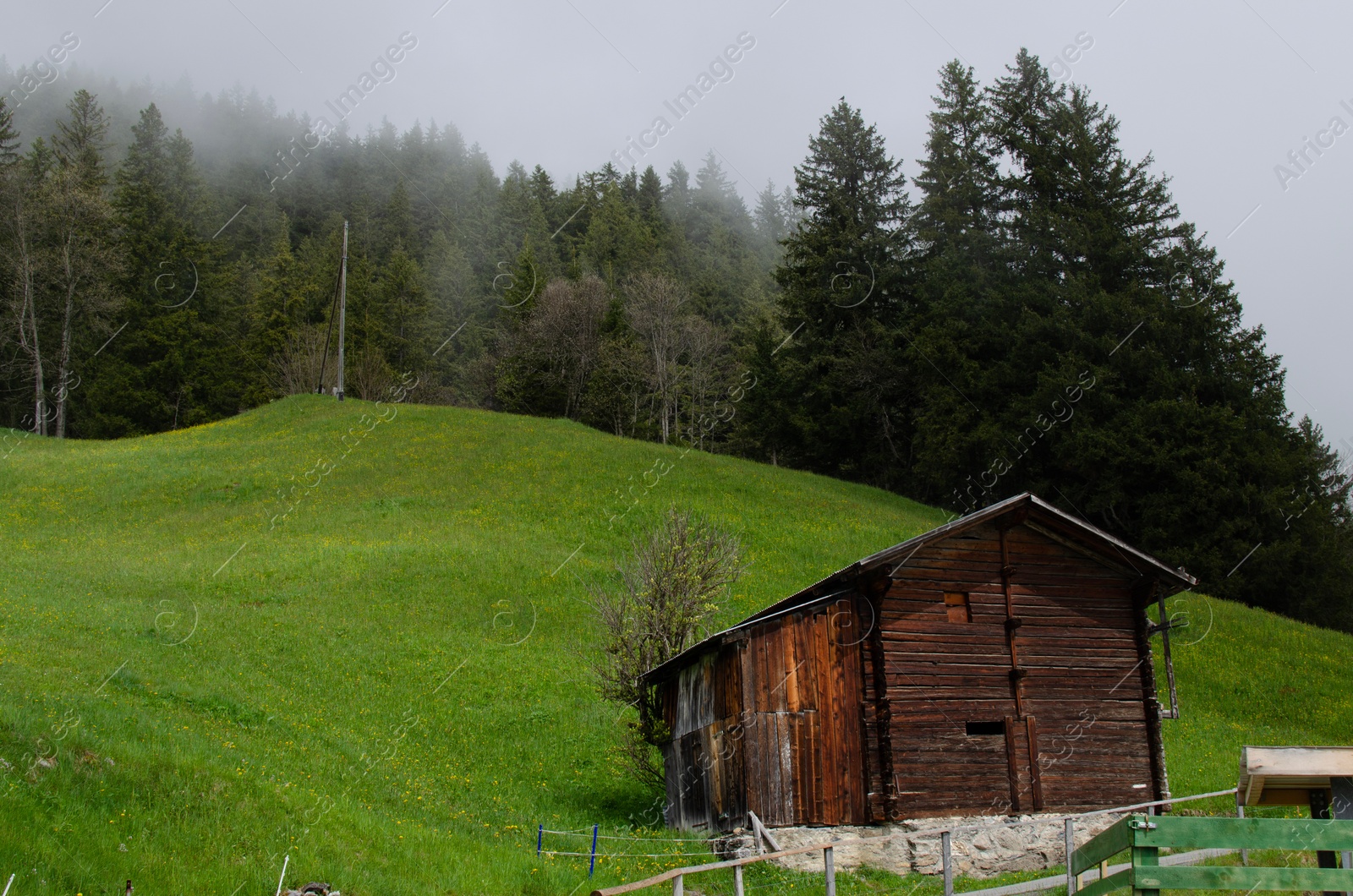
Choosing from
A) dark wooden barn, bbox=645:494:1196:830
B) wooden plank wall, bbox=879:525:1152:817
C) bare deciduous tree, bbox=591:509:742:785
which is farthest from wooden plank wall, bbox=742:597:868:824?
bare deciduous tree, bbox=591:509:742:785

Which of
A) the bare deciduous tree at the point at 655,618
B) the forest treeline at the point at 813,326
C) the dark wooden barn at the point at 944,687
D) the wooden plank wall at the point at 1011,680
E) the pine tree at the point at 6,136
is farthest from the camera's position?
the pine tree at the point at 6,136

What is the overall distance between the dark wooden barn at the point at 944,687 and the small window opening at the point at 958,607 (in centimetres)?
2

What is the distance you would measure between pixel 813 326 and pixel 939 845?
49.8 metres

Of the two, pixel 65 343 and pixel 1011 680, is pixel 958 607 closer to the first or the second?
pixel 1011 680

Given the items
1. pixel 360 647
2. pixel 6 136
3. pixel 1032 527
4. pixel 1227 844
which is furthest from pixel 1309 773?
pixel 6 136

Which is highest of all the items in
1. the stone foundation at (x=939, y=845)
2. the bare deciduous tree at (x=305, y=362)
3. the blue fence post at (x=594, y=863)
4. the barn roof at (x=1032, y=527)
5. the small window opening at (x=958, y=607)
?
the bare deciduous tree at (x=305, y=362)

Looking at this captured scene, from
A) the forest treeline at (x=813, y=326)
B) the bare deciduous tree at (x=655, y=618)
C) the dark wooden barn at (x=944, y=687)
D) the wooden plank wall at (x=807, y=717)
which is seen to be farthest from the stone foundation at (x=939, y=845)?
the forest treeline at (x=813, y=326)

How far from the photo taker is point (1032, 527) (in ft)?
64.2

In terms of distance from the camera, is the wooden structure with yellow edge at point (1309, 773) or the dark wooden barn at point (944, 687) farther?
the dark wooden barn at point (944, 687)

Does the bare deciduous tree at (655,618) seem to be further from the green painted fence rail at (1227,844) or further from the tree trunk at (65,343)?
the tree trunk at (65,343)

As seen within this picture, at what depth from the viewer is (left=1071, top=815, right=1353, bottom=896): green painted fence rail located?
529 centimetres

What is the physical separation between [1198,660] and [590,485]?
26.4m

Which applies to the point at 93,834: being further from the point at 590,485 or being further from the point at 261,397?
the point at 261,397

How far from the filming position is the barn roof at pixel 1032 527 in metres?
18.1
